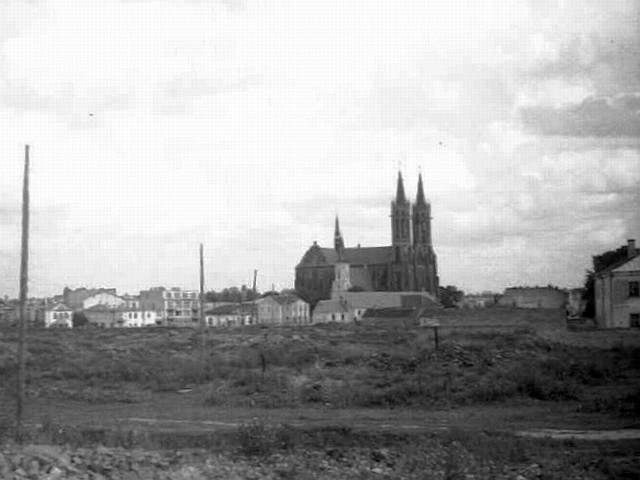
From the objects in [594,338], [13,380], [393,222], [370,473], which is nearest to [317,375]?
[13,380]

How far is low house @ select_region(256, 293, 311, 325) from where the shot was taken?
12588 centimetres

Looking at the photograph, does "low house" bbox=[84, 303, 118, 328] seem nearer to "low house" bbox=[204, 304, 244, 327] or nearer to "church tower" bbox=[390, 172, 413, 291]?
"low house" bbox=[204, 304, 244, 327]

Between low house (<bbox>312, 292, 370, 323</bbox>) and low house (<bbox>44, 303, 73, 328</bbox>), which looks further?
low house (<bbox>312, 292, 370, 323</bbox>)

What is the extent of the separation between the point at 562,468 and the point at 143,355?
105 ft

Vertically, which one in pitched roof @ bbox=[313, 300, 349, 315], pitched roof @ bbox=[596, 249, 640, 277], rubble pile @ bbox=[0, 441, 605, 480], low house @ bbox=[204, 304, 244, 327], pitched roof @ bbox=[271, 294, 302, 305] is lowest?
rubble pile @ bbox=[0, 441, 605, 480]

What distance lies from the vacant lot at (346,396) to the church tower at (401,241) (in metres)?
101

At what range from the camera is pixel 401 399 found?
26484 mm

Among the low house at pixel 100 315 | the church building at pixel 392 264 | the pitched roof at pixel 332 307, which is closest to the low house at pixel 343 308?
the pitched roof at pixel 332 307

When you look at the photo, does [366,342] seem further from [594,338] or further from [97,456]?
[97,456]

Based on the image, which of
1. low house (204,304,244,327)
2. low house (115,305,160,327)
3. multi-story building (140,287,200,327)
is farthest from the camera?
multi-story building (140,287,200,327)

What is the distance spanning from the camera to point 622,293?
54500 millimetres

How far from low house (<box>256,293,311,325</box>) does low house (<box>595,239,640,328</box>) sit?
236 feet

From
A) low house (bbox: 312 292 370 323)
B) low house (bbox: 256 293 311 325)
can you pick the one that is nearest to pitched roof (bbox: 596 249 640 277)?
low house (bbox: 312 292 370 323)

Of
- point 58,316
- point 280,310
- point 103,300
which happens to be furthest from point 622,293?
point 103,300
